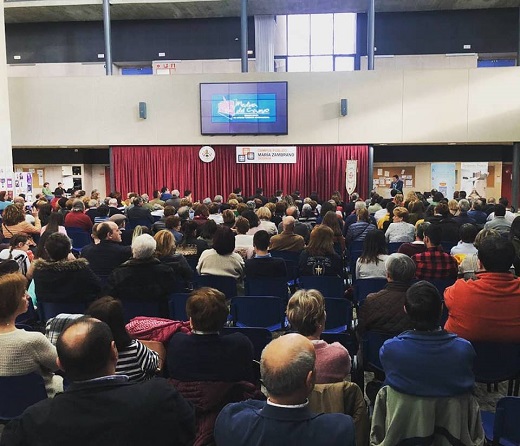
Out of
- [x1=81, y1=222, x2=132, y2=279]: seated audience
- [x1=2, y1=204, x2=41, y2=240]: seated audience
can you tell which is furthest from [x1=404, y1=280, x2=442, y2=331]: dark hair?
[x1=2, y1=204, x2=41, y2=240]: seated audience

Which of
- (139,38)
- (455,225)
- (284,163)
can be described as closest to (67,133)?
(139,38)

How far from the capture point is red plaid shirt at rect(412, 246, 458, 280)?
511 centimetres

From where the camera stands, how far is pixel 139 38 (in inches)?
767

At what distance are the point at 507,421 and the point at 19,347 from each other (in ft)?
8.16

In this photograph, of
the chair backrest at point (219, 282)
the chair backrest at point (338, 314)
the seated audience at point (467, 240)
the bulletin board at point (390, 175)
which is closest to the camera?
the chair backrest at point (338, 314)

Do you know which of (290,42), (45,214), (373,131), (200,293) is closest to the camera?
(200,293)

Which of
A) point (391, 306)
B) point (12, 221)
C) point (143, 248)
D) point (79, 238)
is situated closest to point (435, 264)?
point (391, 306)

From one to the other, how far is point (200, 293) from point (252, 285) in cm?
251

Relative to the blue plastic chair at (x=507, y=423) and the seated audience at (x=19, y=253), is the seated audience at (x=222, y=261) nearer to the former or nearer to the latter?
the seated audience at (x=19, y=253)

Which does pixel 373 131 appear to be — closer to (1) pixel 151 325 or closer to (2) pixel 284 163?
(2) pixel 284 163

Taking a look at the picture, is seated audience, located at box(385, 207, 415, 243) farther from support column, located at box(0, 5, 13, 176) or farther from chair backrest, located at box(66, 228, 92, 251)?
support column, located at box(0, 5, 13, 176)

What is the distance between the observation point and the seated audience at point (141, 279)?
14.2 feet

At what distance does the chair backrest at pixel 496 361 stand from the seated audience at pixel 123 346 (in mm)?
1994

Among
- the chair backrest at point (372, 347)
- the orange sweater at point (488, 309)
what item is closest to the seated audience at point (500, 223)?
the orange sweater at point (488, 309)
